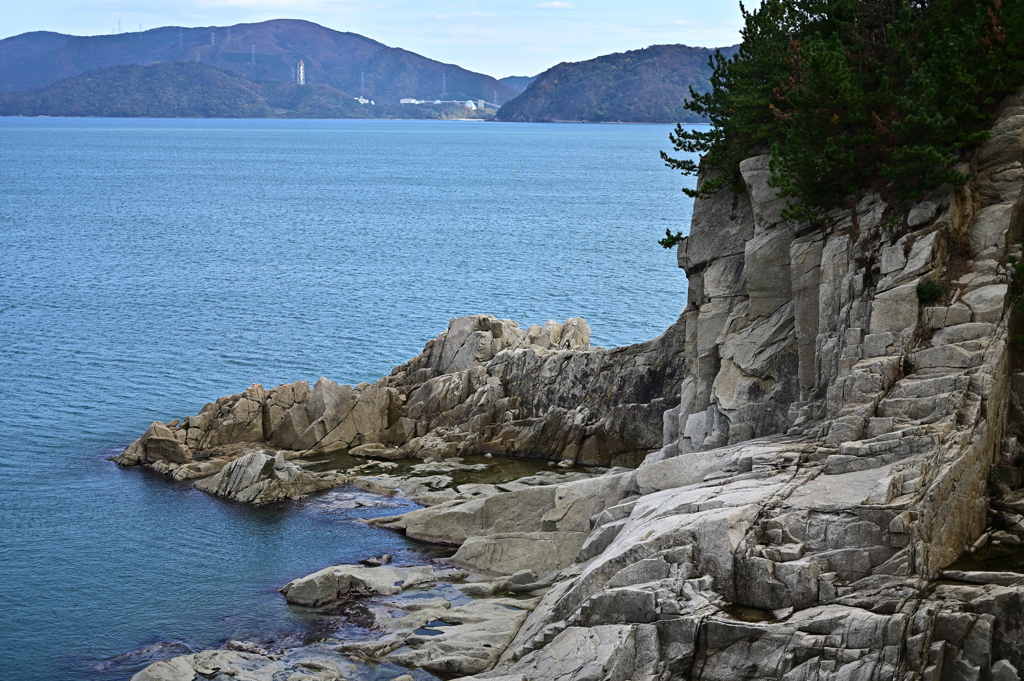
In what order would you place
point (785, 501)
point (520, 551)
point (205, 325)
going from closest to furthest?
point (785, 501), point (520, 551), point (205, 325)

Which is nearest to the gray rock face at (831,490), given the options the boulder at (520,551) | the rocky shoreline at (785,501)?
the rocky shoreline at (785,501)

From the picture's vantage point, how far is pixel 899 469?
23125mm

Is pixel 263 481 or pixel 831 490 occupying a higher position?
pixel 831 490

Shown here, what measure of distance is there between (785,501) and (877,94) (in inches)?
552

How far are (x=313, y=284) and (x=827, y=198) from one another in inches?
2367

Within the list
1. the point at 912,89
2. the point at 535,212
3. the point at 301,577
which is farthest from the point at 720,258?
the point at 535,212

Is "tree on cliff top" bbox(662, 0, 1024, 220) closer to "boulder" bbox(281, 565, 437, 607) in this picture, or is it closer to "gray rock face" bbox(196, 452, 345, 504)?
"boulder" bbox(281, 565, 437, 607)

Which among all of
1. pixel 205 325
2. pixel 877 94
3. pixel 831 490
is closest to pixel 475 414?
pixel 877 94

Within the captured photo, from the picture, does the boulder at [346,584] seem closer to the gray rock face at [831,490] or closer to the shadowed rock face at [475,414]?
the gray rock face at [831,490]

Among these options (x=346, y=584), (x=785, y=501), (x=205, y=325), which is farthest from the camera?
(x=205, y=325)

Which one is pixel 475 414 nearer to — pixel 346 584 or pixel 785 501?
pixel 346 584

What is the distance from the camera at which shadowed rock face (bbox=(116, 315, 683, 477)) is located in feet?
151

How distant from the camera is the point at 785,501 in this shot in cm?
2319

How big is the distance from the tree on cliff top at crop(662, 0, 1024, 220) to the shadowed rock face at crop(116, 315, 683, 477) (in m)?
13.3
